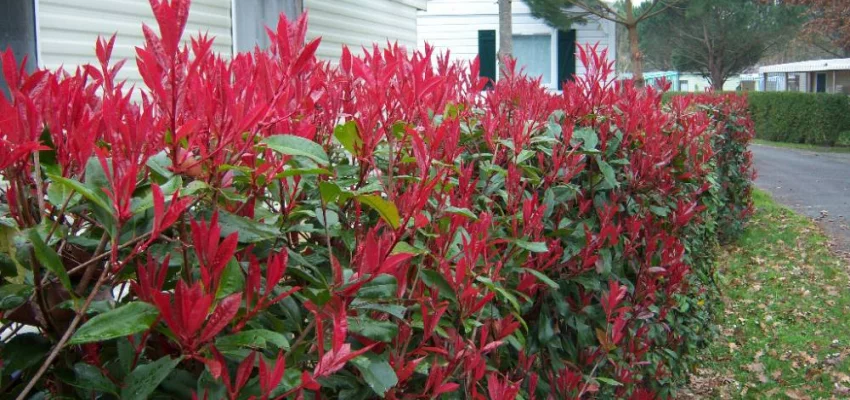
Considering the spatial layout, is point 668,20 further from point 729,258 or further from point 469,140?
point 469,140

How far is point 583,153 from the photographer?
2852 mm

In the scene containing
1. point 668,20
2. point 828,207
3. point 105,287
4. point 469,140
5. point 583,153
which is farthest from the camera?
point 668,20

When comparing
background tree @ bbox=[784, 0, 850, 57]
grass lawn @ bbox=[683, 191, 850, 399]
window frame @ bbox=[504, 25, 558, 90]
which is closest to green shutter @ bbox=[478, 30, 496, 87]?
window frame @ bbox=[504, 25, 558, 90]

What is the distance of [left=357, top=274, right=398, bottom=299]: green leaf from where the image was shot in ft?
4.42

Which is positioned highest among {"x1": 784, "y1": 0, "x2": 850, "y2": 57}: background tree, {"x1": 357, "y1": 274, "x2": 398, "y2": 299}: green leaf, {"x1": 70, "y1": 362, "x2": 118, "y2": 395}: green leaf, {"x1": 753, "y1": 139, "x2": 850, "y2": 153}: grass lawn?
{"x1": 784, "y1": 0, "x2": 850, "y2": 57}: background tree

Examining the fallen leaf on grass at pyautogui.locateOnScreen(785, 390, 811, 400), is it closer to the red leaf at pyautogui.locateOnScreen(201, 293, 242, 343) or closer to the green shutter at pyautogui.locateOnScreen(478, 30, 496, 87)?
the red leaf at pyautogui.locateOnScreen(201, 293, 242, 343)

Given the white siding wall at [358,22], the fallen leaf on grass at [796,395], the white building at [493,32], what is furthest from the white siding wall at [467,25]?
the fallen leaf on grass at [796,395]

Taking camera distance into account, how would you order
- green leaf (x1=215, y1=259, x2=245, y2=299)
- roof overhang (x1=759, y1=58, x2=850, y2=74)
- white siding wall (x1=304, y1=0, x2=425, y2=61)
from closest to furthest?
green leaf (x1=215, y1=259, x2=245, y2=299)
white siding wall (x1=304, y1=0, x2=425, y2=61)
roof overhang (x1=759, y1=58, x2=850, y2=74)

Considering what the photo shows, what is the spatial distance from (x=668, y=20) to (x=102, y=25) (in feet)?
104

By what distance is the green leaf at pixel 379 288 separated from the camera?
4.42 ft

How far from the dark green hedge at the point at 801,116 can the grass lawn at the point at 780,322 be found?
593 inches

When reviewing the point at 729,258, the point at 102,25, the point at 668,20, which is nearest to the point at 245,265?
the point at 102,25

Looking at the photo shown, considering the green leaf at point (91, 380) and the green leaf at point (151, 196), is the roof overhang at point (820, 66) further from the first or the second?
the green leaf at point (91, 380)

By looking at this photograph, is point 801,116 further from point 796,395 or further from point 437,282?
point 437,282
